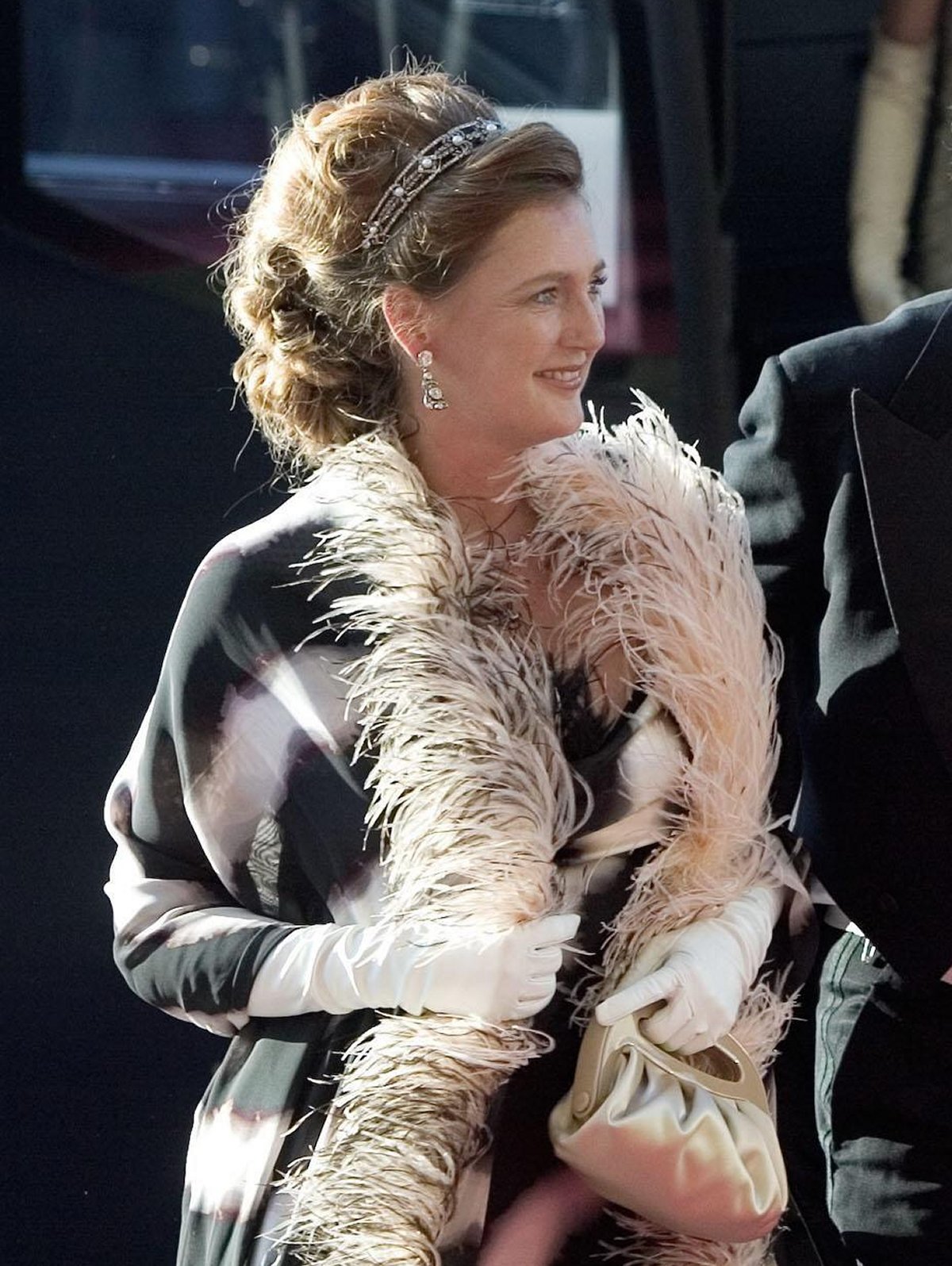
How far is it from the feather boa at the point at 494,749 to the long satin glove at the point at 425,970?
2cm

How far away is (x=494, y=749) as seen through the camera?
5.30 ft

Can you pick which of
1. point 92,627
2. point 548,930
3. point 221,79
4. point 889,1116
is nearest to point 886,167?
point 221,79

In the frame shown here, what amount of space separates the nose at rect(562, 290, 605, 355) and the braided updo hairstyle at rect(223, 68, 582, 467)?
102 mm

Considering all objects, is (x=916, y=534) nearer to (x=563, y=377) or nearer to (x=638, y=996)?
(x=563, y=377)

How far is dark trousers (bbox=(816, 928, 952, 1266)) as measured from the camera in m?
1.78

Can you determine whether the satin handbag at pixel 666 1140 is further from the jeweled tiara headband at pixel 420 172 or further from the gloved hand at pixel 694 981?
the jeweled tiara headband at pixel 420 172

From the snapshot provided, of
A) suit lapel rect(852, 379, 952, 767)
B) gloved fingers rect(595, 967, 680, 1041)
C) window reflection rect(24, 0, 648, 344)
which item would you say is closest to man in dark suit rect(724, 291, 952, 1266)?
suit lapel rect(852, 379, 952, 767)

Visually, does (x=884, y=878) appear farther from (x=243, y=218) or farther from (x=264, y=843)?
(x=243, y=218)

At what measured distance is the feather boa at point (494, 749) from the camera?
1570 millimetres

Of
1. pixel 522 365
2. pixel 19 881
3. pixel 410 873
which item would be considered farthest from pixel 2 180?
pixel 410 873

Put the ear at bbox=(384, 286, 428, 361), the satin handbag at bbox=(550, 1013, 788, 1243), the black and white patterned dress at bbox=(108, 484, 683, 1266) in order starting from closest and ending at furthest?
the satin handbag at bbox=(550, 1013, 788, 1243), the black and white patterned dress at bbox=(108, 484, 683, 1266), the ear at bbox=(384, 286, 428, 361)

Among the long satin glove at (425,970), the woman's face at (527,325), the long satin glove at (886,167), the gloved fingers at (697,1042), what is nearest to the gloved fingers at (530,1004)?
the long satin glove at (425,970)

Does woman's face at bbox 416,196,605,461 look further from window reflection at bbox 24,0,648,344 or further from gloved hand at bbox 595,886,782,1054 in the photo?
window reflection at bbox 24,0,648,344

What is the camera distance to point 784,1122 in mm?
2025
